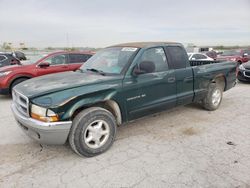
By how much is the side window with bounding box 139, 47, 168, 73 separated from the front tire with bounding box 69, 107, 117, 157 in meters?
1.13

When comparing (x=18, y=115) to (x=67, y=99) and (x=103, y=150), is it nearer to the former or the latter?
(x=67, y=99)

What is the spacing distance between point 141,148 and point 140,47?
180cm

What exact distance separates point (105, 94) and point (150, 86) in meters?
0.95

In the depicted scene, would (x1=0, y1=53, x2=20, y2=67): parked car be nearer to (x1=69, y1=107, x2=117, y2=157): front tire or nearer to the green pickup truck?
the green pickup truck

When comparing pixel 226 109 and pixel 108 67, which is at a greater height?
pixel 108 67

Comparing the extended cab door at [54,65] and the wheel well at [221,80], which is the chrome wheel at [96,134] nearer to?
the wheel well at [221,80]

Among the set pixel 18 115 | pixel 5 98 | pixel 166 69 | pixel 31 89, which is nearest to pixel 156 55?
pixel 166 69

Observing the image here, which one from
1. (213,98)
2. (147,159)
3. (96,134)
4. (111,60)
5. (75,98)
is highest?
(111,60)

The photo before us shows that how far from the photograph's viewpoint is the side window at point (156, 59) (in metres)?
3.74

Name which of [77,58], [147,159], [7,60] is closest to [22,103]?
[147,159]

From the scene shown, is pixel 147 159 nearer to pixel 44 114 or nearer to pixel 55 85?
pixel 44 114

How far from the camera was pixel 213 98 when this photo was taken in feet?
17.2

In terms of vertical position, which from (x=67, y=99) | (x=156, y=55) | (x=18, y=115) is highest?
(x=156, y=55)

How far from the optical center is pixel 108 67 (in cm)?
384
